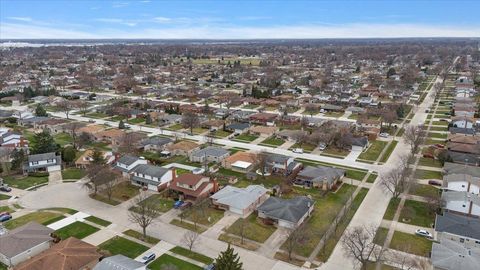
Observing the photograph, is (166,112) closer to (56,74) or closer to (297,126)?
(297,126)

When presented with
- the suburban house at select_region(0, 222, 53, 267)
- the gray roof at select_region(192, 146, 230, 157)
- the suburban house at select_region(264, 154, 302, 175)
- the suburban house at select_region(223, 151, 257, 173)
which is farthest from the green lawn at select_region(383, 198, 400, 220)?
the suburban house at select_region(0, 222, 53, 267)

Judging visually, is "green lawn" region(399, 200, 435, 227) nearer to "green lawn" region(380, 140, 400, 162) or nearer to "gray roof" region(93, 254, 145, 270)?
"green lawn" region(380, 140, 400, 162)

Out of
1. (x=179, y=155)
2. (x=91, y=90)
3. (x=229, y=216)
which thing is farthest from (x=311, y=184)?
(x=91, y=90)

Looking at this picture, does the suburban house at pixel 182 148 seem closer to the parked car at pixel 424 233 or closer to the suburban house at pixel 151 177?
the suburban house at pixel 151 177

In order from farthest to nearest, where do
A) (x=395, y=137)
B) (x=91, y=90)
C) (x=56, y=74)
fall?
(x=56, y=74) → (x=91, y=90) → (x=395, y=137)

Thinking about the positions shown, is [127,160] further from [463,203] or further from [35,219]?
[463,203]

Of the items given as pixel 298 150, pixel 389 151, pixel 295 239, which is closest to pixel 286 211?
pixel 295 239
